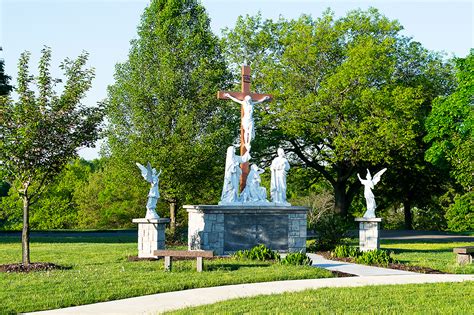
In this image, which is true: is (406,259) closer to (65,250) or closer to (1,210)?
(65,250)

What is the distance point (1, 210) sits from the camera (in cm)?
4303

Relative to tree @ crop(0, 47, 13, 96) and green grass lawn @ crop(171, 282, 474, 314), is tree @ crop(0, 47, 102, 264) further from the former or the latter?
tree @ crop(0, 47, 13, 96)

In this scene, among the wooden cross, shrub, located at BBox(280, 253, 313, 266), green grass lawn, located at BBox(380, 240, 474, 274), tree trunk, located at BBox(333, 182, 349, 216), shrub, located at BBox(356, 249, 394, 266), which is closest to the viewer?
shrub, located at BBox(280, 253, 313, 266)

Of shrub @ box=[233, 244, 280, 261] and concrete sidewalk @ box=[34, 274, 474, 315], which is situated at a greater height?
shrub @ box=[233, 244, 280, 261]

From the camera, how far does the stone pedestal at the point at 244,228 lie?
18.3 metres

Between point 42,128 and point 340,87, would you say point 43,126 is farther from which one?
point 340,87

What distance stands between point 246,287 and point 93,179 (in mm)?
36069

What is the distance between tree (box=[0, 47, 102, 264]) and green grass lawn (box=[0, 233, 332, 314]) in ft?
6.72

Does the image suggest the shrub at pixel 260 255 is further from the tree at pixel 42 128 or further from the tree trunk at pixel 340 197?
the tree trunk at pixel 340 197

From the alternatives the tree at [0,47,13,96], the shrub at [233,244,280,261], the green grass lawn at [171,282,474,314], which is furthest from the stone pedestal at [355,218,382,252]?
the tree at [0,47,13,96]

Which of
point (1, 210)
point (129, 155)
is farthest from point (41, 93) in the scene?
point (1, 210)

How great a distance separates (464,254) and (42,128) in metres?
11.6

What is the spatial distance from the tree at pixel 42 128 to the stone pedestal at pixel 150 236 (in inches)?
124

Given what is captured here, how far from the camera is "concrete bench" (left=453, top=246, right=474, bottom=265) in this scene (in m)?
16.5
